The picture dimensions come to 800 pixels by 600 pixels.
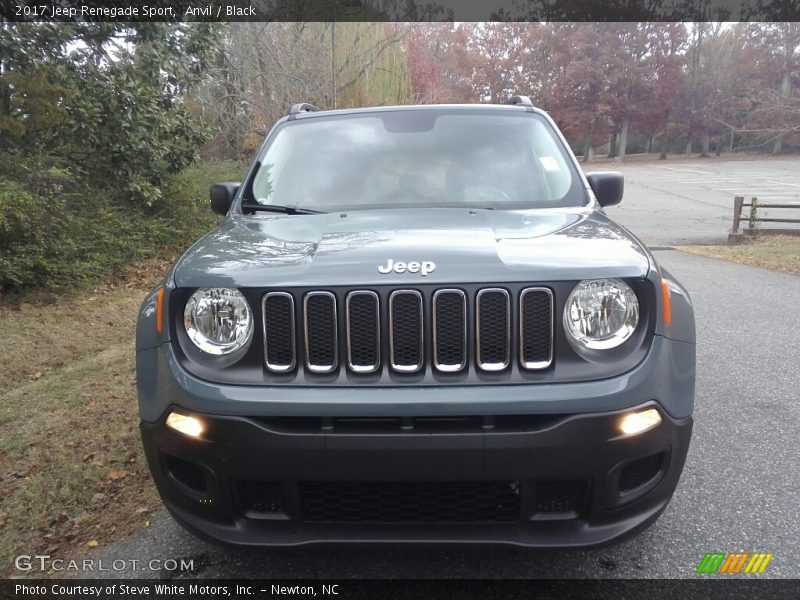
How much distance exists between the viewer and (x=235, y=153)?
1664 centimetres

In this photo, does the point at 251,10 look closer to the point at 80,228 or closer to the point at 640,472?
the point at 80,228

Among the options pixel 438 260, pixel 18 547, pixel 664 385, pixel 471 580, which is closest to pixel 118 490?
pixel 18 547

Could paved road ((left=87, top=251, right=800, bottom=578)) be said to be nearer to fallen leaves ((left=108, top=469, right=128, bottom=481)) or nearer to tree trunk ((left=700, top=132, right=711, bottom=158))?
fallen leaves ((left=108, top=469, right=128, bottom=481))

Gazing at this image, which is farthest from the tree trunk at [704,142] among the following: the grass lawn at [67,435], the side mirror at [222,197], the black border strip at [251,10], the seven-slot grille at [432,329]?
the seven-slot grille at [432,329]

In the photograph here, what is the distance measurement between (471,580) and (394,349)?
102 cm

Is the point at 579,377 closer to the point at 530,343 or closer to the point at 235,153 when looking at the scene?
the point at 530,343

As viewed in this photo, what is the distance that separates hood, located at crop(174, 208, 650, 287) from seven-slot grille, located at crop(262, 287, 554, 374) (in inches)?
2.3

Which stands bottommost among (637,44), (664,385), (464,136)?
(664,385)

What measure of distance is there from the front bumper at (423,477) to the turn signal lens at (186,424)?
2cm

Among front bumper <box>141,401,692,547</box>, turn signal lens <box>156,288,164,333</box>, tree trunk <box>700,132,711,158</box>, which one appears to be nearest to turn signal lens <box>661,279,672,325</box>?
front bumper <box>141,401,692,547</box>

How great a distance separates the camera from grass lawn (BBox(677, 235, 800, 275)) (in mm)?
10711

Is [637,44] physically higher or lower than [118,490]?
higher

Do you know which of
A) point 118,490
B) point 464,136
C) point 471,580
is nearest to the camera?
point 471,580

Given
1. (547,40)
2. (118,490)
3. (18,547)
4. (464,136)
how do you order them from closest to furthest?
(18,547) < (118,490) < (464,136) < (547,40)
